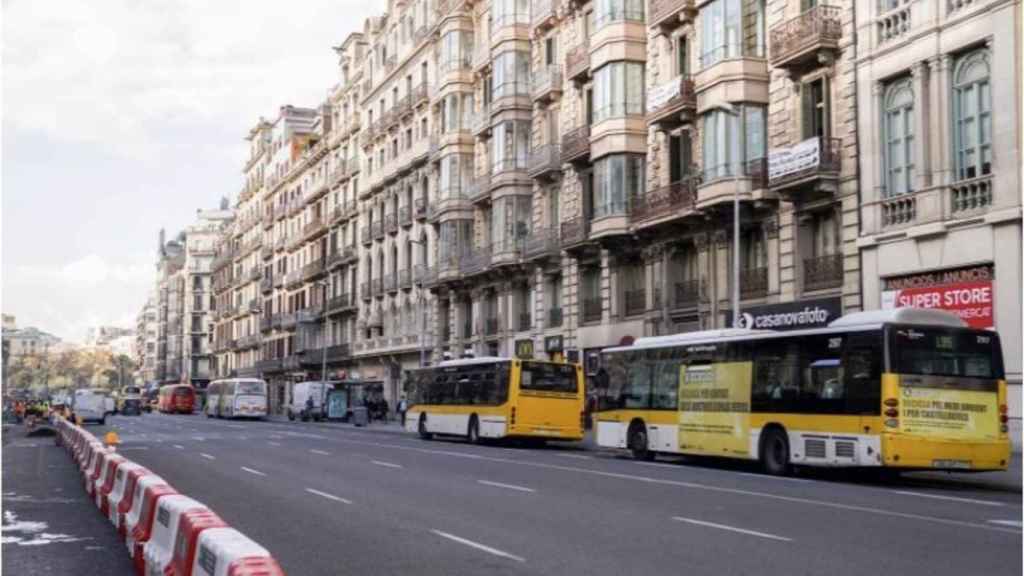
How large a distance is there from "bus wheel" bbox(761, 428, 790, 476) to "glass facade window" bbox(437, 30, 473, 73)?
1537 inches

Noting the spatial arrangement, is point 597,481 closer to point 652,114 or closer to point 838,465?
point 838,465

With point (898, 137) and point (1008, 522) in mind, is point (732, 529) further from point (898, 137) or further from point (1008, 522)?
point (898, 137)

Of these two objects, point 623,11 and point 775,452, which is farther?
point 623,11

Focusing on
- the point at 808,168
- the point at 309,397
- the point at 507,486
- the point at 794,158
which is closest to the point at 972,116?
the point at 808,168

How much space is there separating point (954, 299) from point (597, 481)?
37.0ft

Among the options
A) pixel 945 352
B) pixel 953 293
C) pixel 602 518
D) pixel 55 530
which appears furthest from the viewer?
pixel 953 293

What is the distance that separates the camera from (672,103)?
38.8 meters

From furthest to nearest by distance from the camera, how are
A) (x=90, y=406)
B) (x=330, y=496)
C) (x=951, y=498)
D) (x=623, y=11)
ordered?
(x=90, y=406) → (x=623, y=11) → (x=951, y=498) → (x=330, y=496)

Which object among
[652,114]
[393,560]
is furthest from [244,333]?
[393,560]

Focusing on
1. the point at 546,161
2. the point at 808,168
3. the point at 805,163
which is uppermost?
the point at 546,161

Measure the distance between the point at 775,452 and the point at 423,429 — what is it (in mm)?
20609

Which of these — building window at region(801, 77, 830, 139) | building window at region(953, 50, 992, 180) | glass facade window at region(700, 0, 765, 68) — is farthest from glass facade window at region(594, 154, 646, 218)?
building window at region(953, 50, 992, 180)

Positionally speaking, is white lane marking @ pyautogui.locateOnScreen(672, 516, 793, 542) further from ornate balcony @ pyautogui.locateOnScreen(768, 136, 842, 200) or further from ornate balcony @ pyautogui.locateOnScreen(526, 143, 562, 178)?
ornate balcony @ pyautogui.locateOnScreen(526, 143, 562, 178)

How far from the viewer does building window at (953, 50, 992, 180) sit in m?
27.2
